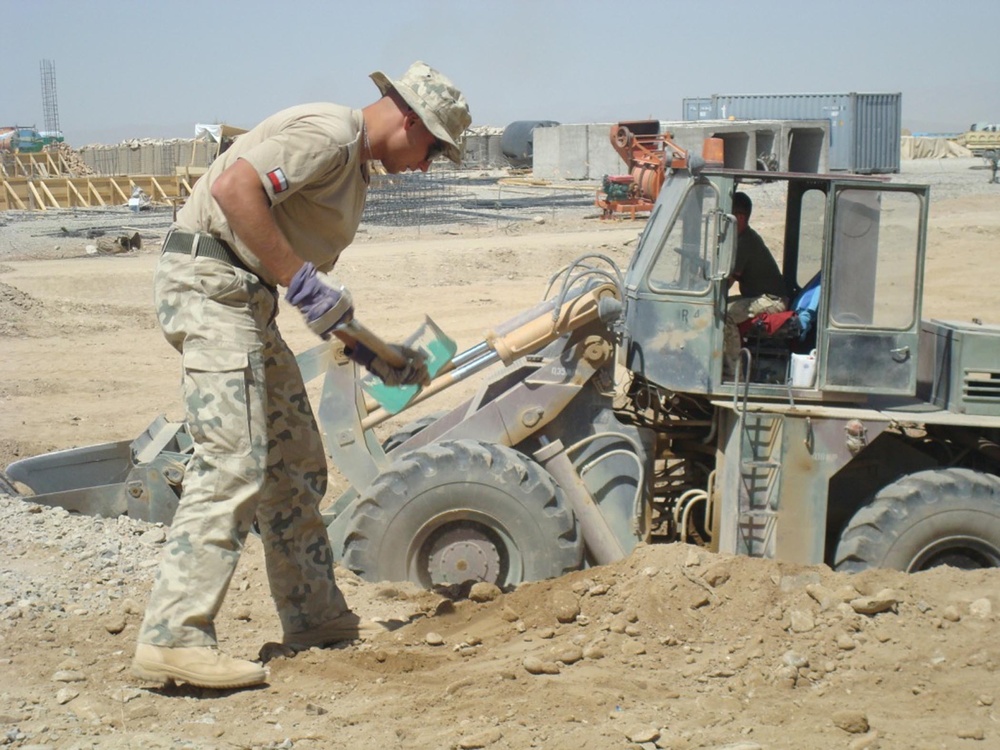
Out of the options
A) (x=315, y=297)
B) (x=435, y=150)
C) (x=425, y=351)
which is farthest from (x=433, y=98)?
(x=425, y=351)

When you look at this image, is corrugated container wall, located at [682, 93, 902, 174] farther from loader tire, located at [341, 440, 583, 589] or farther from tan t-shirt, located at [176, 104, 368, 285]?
tan t-shirt, located at [176, 104, 368, 285]

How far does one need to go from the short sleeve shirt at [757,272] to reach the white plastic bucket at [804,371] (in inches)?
21.8

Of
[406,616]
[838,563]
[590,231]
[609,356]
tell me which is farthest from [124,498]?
[590,231]

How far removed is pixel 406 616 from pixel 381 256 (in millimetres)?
15183

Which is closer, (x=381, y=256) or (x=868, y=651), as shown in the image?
(x=868, y=651)

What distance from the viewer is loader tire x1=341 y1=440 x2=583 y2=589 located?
5.84 metres

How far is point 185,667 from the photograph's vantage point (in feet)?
12.5

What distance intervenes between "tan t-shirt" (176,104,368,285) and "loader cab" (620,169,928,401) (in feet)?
7.12

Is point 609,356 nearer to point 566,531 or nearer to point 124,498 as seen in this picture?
point 566,531

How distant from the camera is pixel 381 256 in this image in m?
20.1

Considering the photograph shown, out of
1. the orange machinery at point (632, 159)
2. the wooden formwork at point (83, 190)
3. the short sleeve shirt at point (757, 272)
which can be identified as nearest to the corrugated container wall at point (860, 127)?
the orange machinery at point (632, 159)

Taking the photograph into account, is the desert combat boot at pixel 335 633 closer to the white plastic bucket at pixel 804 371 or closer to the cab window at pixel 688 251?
the cab window at pixel 688 251

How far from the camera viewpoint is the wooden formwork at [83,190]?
1298 inches

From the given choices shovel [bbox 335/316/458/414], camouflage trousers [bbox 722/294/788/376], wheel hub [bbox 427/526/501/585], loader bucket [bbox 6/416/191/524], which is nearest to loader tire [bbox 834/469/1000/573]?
camouflage trousers [bbox 722/294/788/376]
